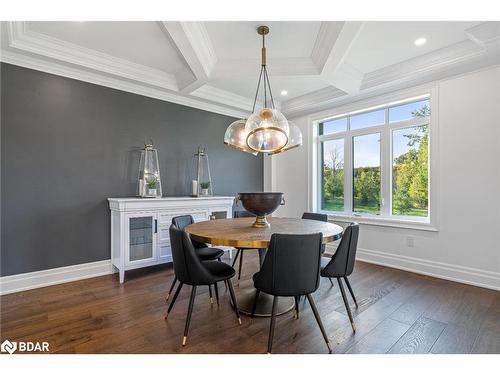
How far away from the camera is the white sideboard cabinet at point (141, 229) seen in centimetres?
300

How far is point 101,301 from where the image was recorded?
2.51 metres

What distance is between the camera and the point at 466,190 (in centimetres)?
301

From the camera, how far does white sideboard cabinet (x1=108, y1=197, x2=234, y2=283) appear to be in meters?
3.00

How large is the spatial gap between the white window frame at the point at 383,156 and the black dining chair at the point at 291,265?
2.47 m

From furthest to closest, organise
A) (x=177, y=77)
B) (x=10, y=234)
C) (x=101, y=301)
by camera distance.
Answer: (x=177, y=77) → (x=10, y=234) → (x=101, y=301)

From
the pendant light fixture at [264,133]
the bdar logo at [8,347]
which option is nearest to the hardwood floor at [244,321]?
the bdar logo at [8,347]

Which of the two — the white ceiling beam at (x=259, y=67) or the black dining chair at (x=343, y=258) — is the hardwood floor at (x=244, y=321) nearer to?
A: the black dining chair at (x=343, y=258)

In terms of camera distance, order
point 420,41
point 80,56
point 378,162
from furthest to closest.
A: point 378,162 < point 80,56 < point 420,41

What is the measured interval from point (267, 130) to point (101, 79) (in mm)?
2444

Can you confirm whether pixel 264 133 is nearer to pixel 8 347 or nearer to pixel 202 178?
pixel 202 178

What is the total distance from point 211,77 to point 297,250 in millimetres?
2501

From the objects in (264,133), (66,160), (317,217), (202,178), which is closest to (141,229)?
(66,160)
